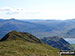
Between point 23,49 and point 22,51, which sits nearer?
point 22,51

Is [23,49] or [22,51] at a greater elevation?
[23,49]

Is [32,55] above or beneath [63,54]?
above

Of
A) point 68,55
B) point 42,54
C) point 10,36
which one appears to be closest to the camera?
point 42,54

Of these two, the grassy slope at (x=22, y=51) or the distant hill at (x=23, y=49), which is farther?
the distant hill at (x=23, y=49)

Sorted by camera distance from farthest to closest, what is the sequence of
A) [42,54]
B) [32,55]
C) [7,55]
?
[42,54], [32,55], [7,55]

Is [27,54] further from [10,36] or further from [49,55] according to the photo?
[10,36]

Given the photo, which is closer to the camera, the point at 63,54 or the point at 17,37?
the point at 63,54

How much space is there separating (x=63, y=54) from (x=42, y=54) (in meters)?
41.2

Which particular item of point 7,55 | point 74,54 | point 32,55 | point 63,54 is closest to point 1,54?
point 7,55

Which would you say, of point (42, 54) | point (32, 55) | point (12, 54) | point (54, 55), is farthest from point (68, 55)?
point (12, 54)

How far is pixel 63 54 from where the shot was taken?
5089 inches

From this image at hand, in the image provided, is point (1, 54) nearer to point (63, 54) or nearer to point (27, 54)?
point (27, 54)

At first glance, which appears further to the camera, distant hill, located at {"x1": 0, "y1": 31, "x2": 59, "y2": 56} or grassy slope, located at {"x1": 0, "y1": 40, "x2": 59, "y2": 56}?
distant hill, located at {"x1": 0, "y1": 31, "x2": 59, "y2": 56}

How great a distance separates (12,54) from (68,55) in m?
60.9
